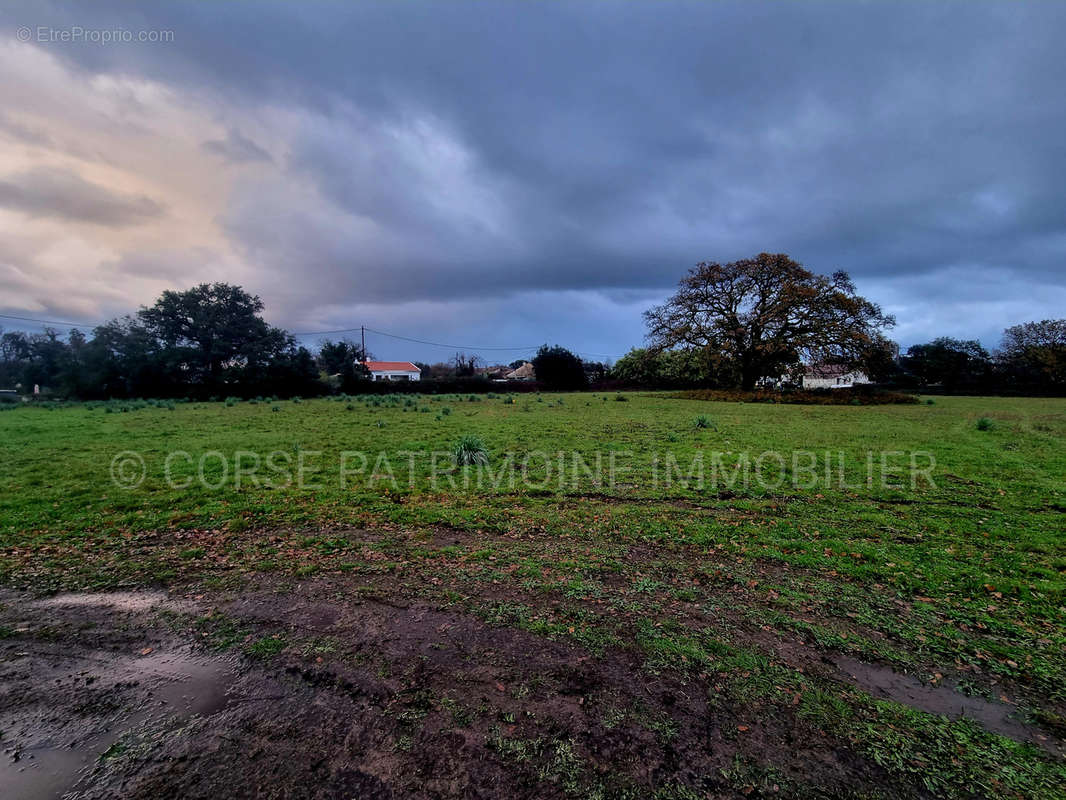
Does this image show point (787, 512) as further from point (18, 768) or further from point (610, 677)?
point (18, 768)

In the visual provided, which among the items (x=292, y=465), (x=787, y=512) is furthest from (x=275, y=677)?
(x=292, y=465)

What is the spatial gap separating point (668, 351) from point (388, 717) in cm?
3973

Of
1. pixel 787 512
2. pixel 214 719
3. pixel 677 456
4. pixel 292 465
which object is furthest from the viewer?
pixel 677 456

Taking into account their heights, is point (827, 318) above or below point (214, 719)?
above

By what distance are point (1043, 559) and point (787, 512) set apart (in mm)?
2272

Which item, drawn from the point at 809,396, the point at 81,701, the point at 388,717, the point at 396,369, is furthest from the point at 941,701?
the point at 396,369

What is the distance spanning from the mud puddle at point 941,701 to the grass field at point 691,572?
0.01m

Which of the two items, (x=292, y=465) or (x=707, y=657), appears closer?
(x=707, y=657)

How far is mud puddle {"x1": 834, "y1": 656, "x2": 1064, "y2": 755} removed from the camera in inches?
93.7

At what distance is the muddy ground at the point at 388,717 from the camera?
206 centimetres

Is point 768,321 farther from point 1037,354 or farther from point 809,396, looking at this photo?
point 1037,354

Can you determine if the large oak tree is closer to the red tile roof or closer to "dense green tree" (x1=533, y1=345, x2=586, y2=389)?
"dense green tree" (x1=533, y1=345, x2=586, y2=389)

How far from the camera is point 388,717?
2439 mm

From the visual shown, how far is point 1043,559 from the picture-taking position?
4.42m
